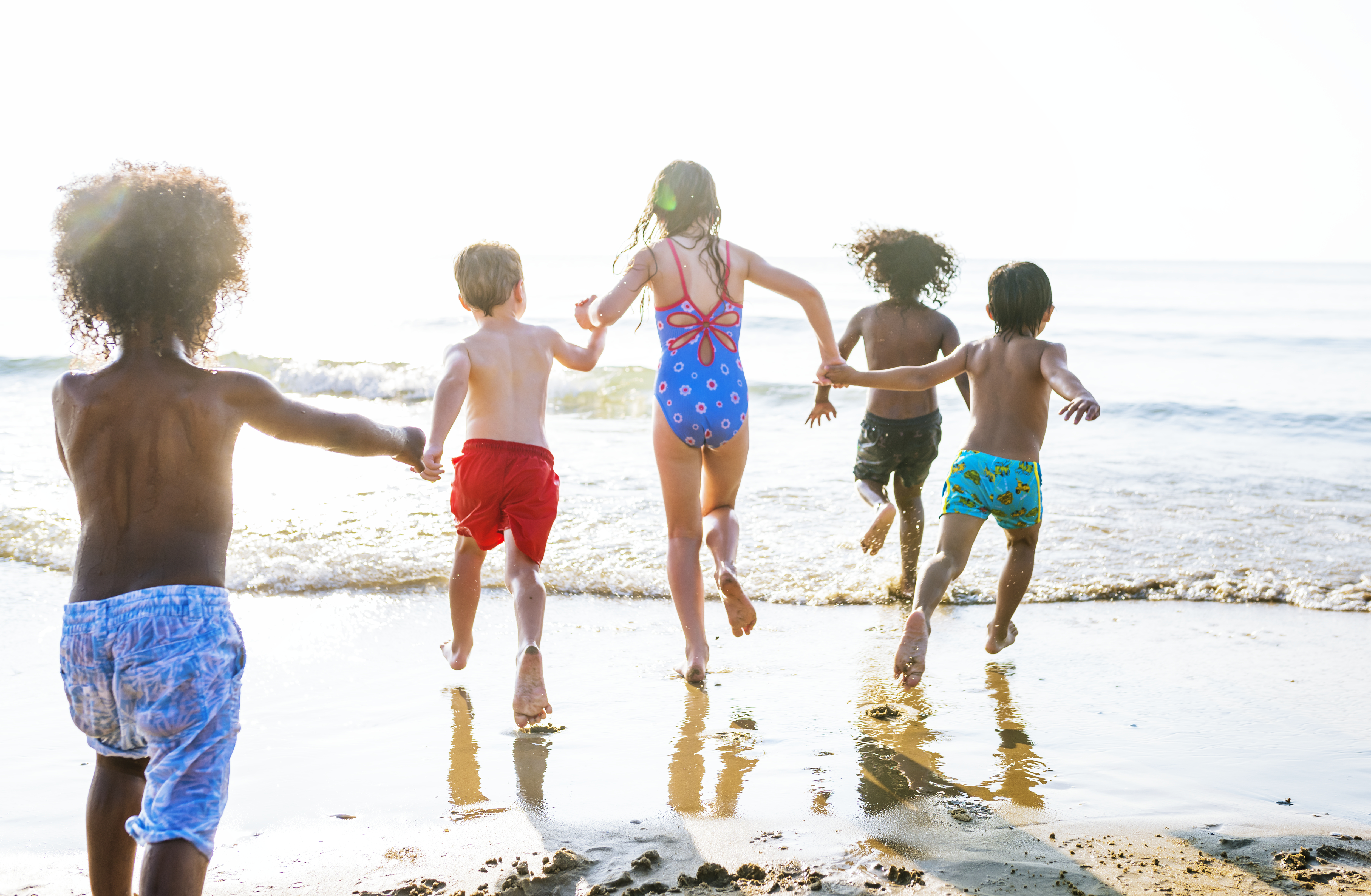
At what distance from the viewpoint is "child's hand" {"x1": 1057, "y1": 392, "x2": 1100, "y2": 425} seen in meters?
3.66

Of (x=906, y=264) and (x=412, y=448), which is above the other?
(x=906, y=264)

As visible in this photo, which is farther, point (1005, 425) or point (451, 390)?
point (1005, 425)

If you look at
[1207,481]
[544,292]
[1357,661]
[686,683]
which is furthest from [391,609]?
[544,292]

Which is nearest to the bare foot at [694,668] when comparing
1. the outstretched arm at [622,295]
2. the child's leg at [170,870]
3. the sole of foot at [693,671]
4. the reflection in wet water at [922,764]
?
the sole of foot at [693,671]

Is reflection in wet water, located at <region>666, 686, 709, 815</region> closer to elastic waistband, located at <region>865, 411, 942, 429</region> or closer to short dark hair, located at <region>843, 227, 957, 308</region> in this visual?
elastic waistband, located at <region>865, 411, 942, 429</region>

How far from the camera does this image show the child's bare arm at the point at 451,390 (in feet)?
12.4

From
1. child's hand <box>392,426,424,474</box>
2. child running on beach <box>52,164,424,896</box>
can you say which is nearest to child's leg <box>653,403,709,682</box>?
child's hand <box>392,426,424,474</box>

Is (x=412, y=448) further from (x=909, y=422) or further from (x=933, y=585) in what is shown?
(x=909, y=422)

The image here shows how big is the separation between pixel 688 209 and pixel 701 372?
0.66 meters

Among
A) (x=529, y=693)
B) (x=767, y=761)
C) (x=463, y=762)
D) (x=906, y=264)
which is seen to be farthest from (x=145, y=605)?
(x=906, y=264)

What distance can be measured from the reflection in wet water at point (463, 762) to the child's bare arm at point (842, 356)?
87.0 inches

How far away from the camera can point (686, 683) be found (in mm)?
4301

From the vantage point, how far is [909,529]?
6305 millimetres

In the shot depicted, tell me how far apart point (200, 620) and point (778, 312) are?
29.2 metres
